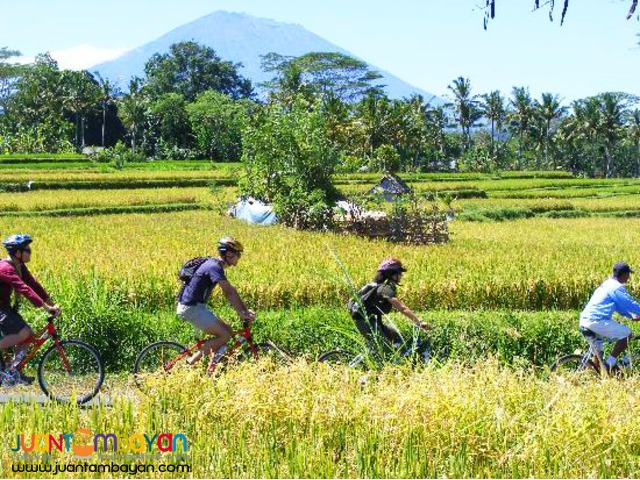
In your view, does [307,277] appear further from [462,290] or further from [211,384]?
[211,384]

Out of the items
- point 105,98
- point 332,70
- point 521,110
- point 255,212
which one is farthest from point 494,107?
point 255,212

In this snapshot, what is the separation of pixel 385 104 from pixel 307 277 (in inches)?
2118

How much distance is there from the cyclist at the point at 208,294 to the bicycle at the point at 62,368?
113cm

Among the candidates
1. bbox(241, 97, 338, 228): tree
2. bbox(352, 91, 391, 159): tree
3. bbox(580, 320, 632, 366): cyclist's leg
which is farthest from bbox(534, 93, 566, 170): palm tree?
bbox(580, 320, 632, 366): cyclist's leg

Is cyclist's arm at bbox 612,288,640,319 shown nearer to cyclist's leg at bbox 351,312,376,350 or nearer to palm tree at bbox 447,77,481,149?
cyclist's leg at bbox 351,312,376,350

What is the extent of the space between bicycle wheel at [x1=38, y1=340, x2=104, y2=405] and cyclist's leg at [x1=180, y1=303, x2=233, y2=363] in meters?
1.08

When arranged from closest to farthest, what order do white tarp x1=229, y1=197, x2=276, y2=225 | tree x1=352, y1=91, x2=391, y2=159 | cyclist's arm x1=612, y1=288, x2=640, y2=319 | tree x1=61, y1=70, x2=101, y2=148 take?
1. cyclist's arm x1=612, y1=288, x2=640, y2=319
2. white tarp x1=229, y1=197, x2=276, y2=225
3. tree x1=352, y1=91, x2=391, y2=159
4. tree x1=61, y1=70, x2=101, y2=148

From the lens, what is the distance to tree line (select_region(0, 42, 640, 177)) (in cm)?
6644

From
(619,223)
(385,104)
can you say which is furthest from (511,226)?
(385,104)

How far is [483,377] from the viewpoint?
6.84 metres

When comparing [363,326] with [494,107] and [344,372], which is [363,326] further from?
[494,107]

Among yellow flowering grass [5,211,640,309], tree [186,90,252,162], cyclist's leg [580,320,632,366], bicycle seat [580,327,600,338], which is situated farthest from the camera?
tree [186,90,252,162]

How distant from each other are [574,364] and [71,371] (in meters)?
5.68

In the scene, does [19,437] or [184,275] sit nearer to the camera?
[19,437]
